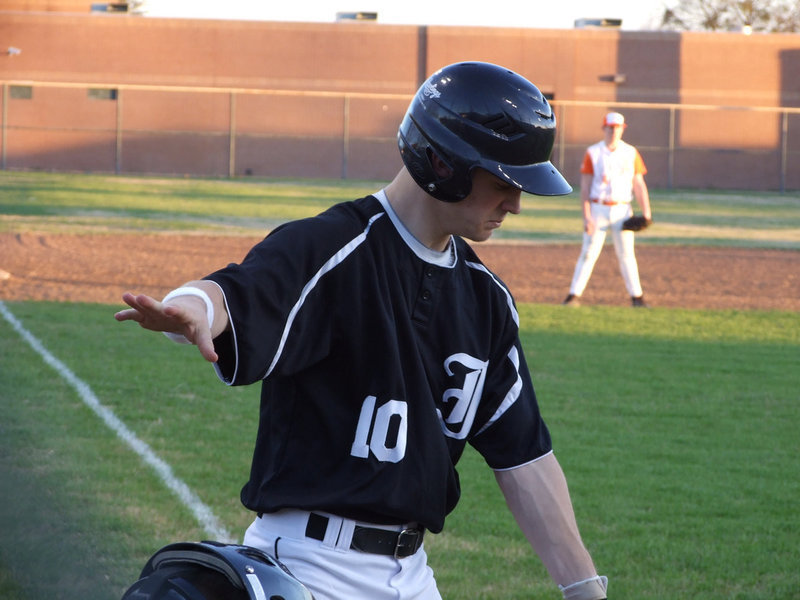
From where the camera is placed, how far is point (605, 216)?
12.1m

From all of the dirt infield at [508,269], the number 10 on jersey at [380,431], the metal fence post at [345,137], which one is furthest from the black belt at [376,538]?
the metal fence post at [345,137]

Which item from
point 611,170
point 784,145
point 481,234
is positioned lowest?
point 481,234

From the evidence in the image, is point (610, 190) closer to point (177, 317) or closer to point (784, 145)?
point (177, 317)

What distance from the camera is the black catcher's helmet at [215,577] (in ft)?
6.38

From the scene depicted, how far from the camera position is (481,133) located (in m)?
2.40

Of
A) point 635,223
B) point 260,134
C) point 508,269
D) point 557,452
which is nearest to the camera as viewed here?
point 557,452

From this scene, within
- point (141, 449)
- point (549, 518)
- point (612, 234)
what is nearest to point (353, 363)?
point (549, 518)

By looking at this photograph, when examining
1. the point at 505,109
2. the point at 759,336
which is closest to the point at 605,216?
the point at 759,336

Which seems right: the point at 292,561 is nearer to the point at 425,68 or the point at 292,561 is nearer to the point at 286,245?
the point at 286,245

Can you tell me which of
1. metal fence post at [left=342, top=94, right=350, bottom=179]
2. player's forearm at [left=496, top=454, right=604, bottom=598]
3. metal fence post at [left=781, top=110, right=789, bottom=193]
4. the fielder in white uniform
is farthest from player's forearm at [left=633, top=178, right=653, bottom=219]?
metal fence post at [left=781, top=110, right=789, bottom=193]

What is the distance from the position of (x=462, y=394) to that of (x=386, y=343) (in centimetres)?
28

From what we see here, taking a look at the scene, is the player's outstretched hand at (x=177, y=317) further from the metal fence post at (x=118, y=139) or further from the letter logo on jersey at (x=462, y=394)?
the metal fence post at (x=118, y=139)

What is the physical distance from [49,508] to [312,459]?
138 inches

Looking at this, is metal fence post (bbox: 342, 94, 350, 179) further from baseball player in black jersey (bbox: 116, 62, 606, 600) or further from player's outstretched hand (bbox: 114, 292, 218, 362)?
player's outstretched hand (bbox: 114, 292, 218, 362)
